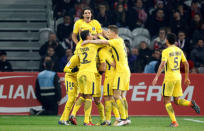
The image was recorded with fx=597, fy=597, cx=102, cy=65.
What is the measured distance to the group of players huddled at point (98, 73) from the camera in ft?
45.1

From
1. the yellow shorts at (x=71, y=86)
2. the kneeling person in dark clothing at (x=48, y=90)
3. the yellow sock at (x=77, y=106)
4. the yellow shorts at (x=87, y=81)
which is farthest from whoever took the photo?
the kneeling person in dark clothing at (x=48, y=90)

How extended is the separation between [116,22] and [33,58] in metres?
3.34

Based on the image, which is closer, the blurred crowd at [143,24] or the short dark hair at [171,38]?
the short dark hair at [171,38]

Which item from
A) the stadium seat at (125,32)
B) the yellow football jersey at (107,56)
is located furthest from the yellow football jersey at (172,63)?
the stadium seat at (125,32)

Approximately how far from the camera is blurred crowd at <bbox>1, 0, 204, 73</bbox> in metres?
20.1

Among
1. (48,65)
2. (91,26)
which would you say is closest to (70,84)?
(91,26)

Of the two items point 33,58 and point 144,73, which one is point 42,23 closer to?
point 33,58

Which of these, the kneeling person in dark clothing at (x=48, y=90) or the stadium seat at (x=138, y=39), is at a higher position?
the stadium seat at (x=138, y=39)

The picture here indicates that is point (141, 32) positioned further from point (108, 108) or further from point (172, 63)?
point (108, 108)

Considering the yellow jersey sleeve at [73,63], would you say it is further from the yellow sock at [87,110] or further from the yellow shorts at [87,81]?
the yellow sock at [87,110]

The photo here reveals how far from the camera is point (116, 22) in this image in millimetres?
22094

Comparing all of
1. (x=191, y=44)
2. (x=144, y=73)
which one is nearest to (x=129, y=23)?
(x=191, y=44)

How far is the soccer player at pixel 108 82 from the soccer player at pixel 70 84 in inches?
26.8

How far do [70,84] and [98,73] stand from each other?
80 cm
